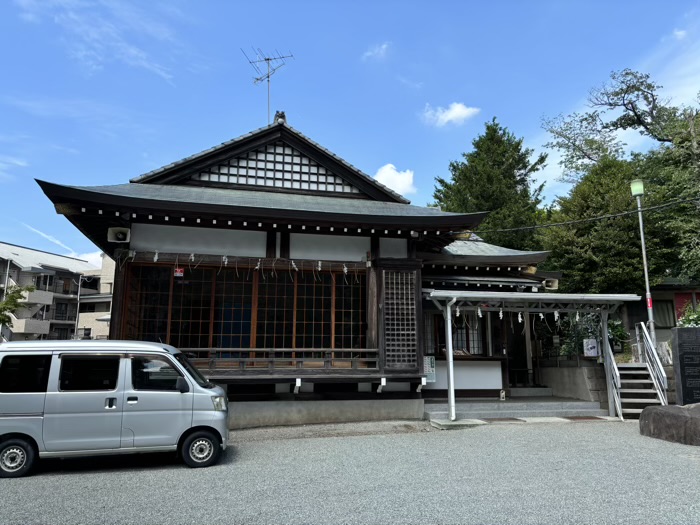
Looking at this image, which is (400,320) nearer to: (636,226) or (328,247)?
(328,247)

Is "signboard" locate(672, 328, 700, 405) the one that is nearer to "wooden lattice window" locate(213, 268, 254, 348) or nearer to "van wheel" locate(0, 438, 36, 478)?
"wooden lattice window" locate(213, 268, 254, 348)

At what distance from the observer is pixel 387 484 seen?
5.79 m

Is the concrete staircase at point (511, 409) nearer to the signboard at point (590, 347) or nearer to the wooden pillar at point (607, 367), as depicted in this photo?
the wooden pillar at point (607, 367)

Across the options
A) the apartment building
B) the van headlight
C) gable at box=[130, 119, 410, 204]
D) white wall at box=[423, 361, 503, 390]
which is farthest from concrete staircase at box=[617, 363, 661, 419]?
the apartment building

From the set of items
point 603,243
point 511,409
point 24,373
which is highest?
point 603,243

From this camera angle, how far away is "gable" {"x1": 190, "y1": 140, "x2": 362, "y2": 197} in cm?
1188

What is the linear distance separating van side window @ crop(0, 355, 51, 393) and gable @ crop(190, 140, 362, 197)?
6.11 m

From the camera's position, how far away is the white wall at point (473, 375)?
12.2 meters

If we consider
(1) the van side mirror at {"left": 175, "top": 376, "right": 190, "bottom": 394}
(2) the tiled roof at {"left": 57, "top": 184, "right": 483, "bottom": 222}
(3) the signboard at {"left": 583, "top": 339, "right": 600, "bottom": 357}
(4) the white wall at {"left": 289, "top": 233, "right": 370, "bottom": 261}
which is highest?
(2) the tiled roof at {"left": 57, "top": 184, "right": 483, "bottom": 222}

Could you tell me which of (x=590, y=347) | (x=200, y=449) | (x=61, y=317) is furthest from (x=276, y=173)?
(x=61, y=317)

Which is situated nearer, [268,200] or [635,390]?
[268,200]

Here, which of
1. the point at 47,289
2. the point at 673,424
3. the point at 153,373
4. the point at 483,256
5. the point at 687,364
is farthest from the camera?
the point at 47,289

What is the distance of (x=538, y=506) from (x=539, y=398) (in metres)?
8.69

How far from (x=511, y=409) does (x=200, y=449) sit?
7.58 metres
